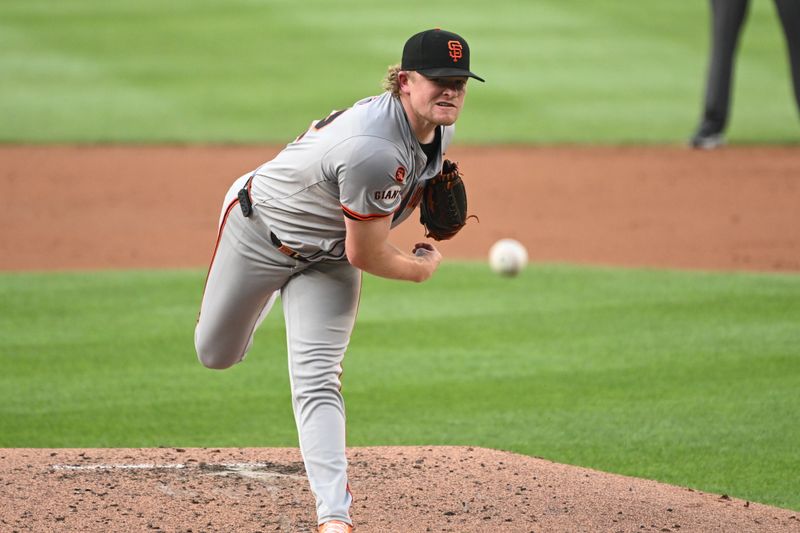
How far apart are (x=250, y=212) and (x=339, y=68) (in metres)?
15.3

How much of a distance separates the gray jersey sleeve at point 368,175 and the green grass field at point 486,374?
224cm

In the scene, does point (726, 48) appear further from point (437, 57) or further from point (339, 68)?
point (437, 57)

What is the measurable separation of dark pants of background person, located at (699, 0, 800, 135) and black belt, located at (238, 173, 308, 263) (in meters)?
10.6

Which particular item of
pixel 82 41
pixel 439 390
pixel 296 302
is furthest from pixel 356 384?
pixel 82 41

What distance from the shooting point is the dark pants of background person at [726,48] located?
13992mm

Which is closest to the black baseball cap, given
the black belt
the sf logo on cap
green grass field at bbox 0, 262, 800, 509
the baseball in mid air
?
the sf logo on cap

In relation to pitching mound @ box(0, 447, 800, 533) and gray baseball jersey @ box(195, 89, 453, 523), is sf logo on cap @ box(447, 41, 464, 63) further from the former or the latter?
pitching mound @ box(0, 447, 800, 533)

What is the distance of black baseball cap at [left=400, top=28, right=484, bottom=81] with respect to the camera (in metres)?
4.27

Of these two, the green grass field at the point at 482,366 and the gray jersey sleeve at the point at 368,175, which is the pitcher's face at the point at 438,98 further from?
the green grass field at the point at 482,366

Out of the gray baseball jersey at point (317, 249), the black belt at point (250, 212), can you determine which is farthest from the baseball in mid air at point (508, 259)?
the black belt at point (250, 212)

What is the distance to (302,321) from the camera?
180 inches

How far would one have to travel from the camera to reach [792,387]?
23.0ft

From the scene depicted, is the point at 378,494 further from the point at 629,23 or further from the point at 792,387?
the point at 629,23

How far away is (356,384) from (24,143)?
9.73 metres
